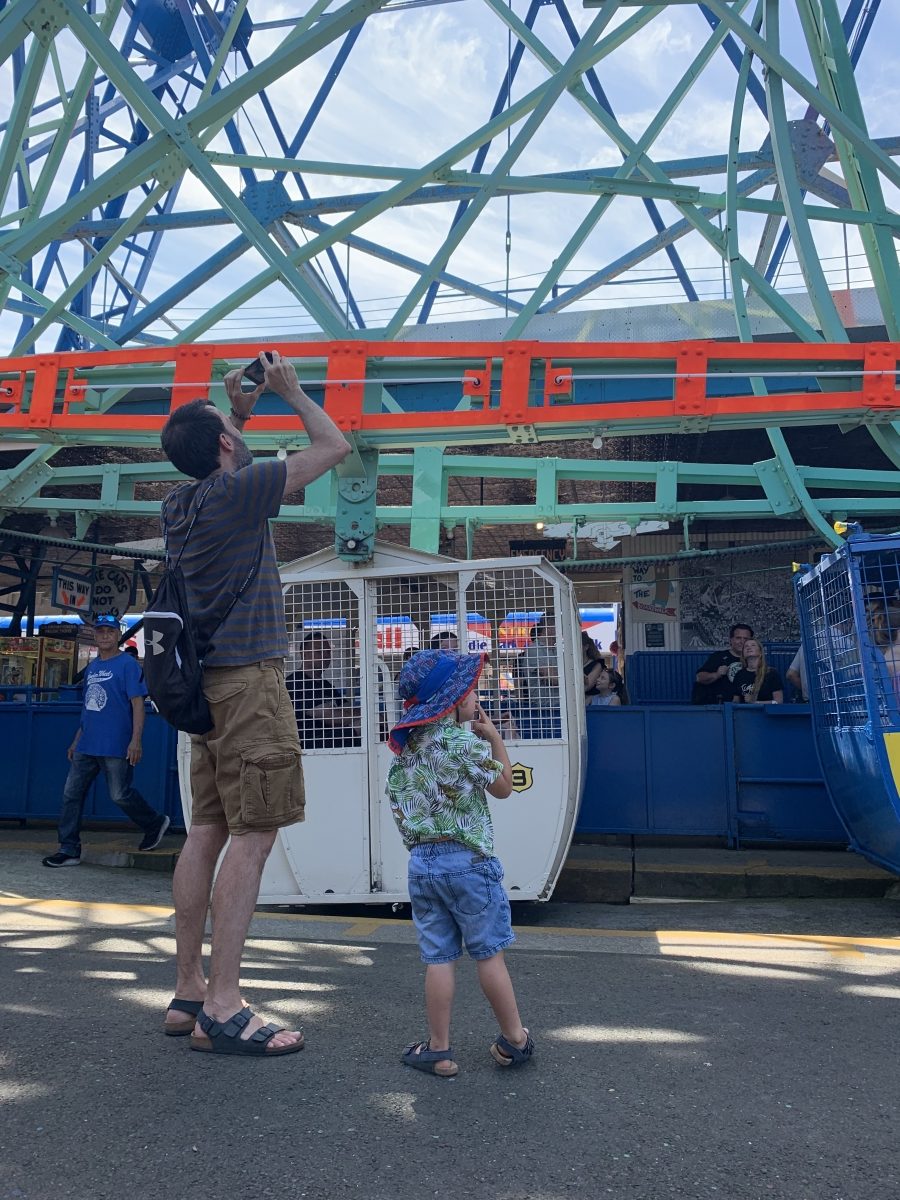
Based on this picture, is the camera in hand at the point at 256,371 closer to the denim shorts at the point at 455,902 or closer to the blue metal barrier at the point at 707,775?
the denim shorts at the point at 455,902

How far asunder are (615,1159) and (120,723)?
603 cm

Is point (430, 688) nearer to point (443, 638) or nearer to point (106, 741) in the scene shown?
point (443, 638)

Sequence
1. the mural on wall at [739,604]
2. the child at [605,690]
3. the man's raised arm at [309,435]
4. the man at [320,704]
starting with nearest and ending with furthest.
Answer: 1. the man's raised arm at [309,435]
2. the man at [320,704]
3. the child at [605,690]
4. the mural on wall at [739,604]

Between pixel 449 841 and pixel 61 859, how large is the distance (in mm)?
5430

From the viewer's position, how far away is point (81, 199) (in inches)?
299

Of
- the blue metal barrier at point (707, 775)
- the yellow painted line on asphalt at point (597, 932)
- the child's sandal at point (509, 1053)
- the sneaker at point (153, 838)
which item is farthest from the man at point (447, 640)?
the sneaker at point (153, 838)

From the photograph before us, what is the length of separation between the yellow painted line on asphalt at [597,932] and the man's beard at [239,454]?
9.20ft

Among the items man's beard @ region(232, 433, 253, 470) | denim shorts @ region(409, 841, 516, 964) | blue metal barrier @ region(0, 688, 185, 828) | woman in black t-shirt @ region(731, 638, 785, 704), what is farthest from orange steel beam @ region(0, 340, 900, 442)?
blue metal barrier @ region(0, 688, 185, 828)

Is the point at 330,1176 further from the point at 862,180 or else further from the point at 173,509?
the point at 862,180

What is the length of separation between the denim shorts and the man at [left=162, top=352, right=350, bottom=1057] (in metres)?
0.49

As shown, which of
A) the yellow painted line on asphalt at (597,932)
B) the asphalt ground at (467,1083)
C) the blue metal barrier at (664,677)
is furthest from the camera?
the blue metal barrier at (664,677)

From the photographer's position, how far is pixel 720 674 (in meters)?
9.61

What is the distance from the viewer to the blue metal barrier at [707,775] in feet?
27.1

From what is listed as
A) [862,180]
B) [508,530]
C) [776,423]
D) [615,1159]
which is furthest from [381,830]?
[508,530]
